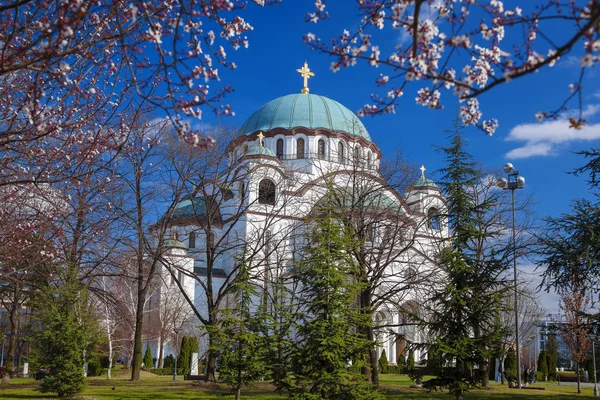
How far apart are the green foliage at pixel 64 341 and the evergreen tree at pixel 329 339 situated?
22.8 feet

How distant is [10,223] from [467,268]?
38.4ft

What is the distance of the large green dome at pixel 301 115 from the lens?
4466 centimetres

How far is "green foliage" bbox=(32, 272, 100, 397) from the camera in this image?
1739cm

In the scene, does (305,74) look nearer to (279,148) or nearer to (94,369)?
(279,148)

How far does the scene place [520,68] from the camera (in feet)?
14.7

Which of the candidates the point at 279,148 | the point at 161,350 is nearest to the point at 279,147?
the point at 279,148

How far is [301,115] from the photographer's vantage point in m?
45.0

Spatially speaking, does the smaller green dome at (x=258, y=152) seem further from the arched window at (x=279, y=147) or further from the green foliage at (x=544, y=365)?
the green foliage at (x=544, y=365)

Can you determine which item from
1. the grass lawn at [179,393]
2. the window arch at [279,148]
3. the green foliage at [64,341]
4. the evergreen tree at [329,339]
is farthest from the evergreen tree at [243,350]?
the window arch at [279,148]

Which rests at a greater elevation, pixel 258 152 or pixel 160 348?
pixel 258 152

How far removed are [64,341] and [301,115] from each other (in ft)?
98.4

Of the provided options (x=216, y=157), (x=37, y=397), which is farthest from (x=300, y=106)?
(x=37, y=397)

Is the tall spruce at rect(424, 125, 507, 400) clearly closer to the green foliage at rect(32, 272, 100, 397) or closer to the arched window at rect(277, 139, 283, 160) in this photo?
the green foliage at rect(32, 272, 100, 397)

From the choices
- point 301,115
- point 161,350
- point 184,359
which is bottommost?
point 184,359
